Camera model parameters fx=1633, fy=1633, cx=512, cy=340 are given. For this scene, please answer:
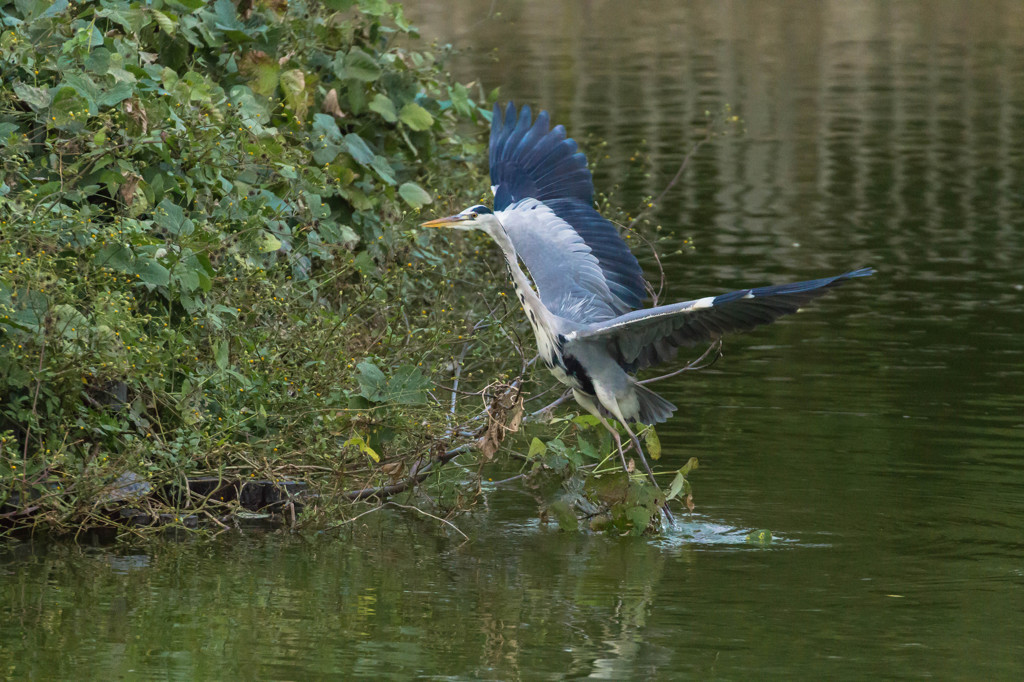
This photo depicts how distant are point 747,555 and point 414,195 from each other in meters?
3.41

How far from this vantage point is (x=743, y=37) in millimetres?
35562

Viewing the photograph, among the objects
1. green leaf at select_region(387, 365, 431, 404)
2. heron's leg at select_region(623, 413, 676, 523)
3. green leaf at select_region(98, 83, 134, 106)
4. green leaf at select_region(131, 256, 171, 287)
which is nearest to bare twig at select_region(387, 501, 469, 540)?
green leaf at select_region(387, 365, 431, 404)

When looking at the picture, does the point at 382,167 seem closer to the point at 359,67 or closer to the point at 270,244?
the point at 359,67

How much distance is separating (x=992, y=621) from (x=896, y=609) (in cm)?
37

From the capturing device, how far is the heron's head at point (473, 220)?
727cm

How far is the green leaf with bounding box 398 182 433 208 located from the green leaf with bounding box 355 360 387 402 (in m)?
2.21

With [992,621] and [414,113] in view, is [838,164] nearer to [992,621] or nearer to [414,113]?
[414,113]

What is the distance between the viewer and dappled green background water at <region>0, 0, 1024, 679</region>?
5910 millimetres

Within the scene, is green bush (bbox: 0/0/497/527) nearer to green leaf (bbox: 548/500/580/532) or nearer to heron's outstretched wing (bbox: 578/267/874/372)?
green leaf (bbox: 548/500/580/532)

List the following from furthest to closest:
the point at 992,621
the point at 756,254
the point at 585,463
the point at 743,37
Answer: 1. the point at 743,37
2. the point at 756,254
3. the point at 585,463
4. the point at 992,621

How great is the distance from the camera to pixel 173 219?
24.5 ft

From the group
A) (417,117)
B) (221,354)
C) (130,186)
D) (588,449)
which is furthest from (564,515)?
(417,117)

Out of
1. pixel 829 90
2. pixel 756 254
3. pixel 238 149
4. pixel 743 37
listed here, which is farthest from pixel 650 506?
pixel 743 37

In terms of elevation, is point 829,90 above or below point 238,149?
below
